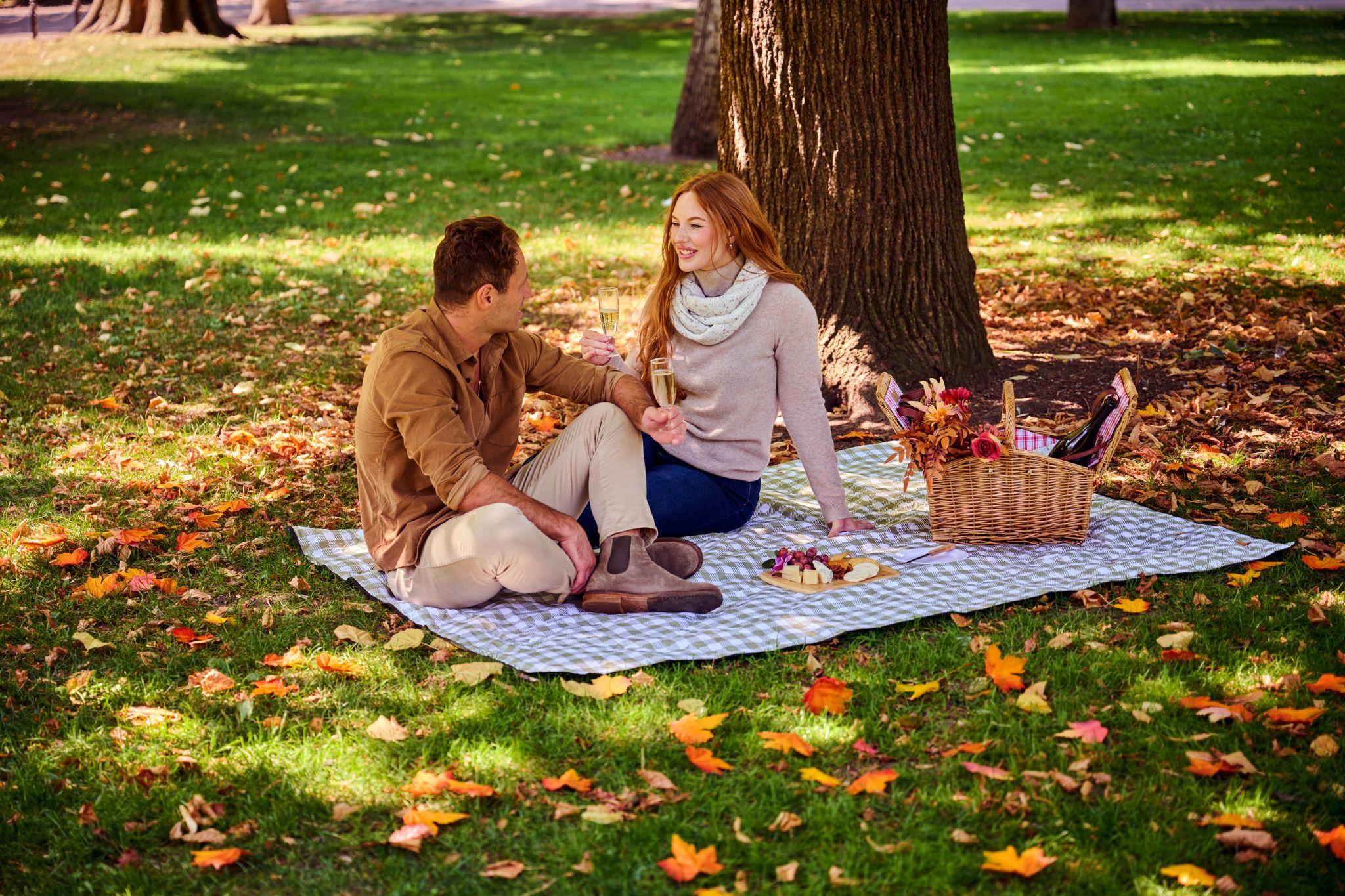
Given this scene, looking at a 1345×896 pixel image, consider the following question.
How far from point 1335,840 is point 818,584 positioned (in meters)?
1.83

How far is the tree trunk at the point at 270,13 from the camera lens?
2517 cm

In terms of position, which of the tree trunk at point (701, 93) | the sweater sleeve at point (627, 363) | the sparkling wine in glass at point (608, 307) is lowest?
the sweater sleeve at point (627, 363)

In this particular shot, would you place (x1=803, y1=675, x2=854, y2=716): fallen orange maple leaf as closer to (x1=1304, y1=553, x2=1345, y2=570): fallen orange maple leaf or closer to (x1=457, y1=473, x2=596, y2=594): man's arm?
(x1=457, y1=473, x2=596, y2=594): man's arm

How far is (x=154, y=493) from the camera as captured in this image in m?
5.12

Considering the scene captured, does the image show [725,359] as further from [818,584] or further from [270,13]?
[270,13]

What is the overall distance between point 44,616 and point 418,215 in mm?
6661

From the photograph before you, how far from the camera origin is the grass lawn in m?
2.81

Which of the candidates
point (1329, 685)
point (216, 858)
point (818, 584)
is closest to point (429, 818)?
point (216, 858)

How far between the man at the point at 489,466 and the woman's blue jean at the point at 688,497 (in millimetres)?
314

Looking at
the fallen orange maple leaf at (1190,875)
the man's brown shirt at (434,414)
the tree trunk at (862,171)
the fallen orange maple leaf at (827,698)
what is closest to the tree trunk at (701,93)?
the tree trunk at (862,171)

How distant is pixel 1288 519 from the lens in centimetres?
450

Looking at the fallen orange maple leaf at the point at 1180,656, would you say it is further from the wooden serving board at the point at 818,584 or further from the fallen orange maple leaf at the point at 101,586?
the fallen orange maple leaf at the point at 101,586

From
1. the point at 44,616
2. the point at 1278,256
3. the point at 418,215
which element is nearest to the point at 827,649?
the point at 44,616

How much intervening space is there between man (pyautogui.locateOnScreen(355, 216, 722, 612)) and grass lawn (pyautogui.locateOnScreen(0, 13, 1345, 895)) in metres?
0.32
